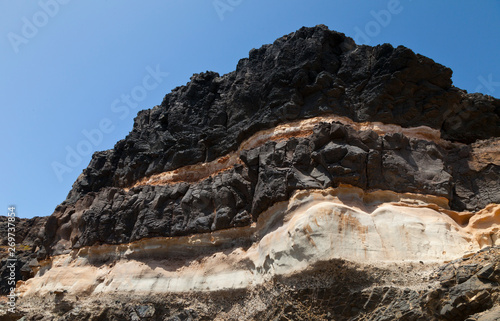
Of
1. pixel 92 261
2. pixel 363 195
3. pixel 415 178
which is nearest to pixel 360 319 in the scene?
pixel 363 195

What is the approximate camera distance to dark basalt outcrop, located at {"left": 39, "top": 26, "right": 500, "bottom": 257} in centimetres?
1455

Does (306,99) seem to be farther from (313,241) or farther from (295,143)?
(313,241)

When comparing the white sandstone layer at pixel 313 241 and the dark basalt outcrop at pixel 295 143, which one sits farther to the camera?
the dark basalt outcrop at pixel 295 143

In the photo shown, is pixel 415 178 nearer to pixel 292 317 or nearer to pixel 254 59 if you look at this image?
pixel 292 317

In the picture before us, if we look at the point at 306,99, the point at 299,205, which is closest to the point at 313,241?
the point at 299,205

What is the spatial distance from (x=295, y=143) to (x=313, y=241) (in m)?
4.41

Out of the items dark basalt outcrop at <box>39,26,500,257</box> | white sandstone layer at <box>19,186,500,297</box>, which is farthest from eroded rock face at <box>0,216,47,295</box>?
white sandstone layer at <box>19,186,500,297</box>

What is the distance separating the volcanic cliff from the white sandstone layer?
50 millimetres

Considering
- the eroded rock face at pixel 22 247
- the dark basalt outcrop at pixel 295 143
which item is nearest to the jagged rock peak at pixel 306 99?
the dark basalt outcrop at pixel 295 143

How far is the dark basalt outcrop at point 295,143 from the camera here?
1455 cm

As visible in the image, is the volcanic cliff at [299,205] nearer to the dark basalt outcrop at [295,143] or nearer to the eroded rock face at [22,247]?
the dark basalt outcrop at [295,143]

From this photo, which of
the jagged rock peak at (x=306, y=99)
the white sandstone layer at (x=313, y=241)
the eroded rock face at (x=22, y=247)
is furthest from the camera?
the eroded rock face at (x=22, y=247)

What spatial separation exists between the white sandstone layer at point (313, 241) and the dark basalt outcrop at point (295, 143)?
1.62 feet

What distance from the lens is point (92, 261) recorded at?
20109 millimetres
